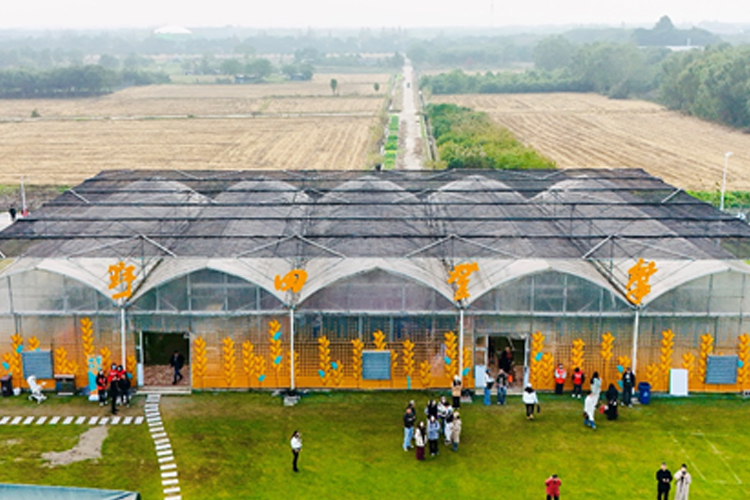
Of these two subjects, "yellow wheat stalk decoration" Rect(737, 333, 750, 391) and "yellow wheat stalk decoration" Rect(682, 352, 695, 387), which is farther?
"yellow wheat stalk decoration" Rect(682, 352, 695, 387)

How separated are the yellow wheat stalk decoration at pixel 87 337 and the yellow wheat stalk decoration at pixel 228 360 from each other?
3.98 m

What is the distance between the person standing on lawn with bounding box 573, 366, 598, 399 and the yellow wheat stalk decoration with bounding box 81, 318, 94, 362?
14.7m

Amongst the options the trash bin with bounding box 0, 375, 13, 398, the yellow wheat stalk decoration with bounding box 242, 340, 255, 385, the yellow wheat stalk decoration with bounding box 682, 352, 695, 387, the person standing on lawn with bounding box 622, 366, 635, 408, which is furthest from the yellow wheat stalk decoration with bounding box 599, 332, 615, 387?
the trash bin with bounding box 0, 375, 13, 398

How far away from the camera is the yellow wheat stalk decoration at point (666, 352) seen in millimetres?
25188

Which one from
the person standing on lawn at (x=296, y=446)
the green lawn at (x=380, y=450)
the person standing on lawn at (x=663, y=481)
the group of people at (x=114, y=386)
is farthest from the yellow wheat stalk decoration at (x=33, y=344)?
the person standing on lawn at (x=663, y=481)

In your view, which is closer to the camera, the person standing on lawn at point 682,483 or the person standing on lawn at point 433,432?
the person standing on lawn at point 682,483

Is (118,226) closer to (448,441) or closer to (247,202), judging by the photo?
(247,202)

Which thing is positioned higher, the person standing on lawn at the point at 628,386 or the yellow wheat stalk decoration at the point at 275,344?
the yellow wheat stalk decoration at the point at 275,344

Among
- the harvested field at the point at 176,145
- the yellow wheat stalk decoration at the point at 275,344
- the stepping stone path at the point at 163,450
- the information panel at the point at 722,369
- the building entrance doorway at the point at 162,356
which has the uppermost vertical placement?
the harvested field at the point at 176,145

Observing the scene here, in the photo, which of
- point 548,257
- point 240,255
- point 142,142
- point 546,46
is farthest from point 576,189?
point 546,46

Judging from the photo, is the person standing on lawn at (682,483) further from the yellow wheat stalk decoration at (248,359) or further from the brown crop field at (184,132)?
the brown crop field at (184,132)

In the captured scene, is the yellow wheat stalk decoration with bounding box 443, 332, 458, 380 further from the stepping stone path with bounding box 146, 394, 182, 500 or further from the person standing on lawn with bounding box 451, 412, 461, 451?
the stepping stone path with bounding box 146, 394, 182, 500

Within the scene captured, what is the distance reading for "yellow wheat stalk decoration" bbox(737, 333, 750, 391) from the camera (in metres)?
25.2

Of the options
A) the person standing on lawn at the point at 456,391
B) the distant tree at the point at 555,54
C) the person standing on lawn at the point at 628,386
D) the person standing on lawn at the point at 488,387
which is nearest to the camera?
the person standing on lawn at the point at 456,391
